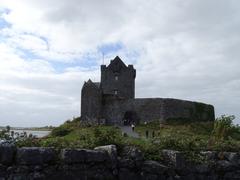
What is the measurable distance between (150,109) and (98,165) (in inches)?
2132

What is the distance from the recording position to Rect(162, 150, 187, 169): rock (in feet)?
38.8

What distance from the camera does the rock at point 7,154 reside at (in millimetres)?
9930

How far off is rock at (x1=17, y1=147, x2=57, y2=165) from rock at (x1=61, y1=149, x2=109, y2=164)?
275 millimetres

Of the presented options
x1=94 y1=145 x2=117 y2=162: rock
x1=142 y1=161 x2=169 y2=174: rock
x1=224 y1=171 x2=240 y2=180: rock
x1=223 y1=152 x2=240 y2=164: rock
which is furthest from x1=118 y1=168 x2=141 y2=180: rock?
x1=223 y1=152 x2=240 y2=164: rock

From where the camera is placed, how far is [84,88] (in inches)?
2589

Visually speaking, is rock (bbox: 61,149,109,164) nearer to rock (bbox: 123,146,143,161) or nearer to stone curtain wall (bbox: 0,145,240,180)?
stone curtain wall (bbox: 0,145,240,180)

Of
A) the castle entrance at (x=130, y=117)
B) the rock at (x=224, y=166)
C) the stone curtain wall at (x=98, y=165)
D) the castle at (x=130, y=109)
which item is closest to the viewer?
the stone curtain wall at (x=98, y=165)

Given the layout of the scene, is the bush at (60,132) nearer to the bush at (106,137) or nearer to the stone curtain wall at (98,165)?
the bush at (106,137)

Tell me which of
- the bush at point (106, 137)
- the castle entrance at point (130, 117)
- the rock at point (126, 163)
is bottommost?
the rock at point (126, 163)

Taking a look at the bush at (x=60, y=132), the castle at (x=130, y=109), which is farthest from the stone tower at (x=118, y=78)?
the bush at (x=60, y=132)

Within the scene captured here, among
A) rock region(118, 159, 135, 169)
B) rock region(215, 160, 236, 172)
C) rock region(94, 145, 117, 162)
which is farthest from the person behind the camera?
rock region(215, 160, 236, 172)

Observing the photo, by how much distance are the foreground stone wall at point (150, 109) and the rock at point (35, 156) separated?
53.3m

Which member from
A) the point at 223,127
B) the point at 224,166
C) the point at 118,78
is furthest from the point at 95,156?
the point at 118,78

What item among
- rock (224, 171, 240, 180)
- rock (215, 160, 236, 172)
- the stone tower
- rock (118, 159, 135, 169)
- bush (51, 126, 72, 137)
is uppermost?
the stone tower
